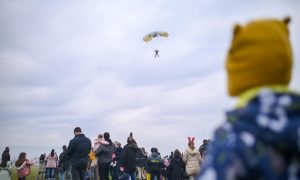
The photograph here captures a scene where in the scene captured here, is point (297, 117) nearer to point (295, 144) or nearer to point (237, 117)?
point (295, 144)

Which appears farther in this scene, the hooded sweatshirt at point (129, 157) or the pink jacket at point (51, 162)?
the pink jacket at point (51, 162)

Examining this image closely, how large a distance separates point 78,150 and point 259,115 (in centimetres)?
1092

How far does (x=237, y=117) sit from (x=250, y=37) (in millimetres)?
365

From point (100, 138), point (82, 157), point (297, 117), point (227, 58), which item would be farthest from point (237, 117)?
point (100, 138)

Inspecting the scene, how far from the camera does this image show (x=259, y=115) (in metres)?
1.55

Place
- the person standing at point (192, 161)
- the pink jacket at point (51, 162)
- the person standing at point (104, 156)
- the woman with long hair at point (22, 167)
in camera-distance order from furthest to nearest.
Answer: the pink jacket at point (51, 162) < the woman with long hair at point (22, 167) < the person standing at point (104, 156) < the person standing at point (192, 161)

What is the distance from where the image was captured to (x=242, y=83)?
67.1 inches

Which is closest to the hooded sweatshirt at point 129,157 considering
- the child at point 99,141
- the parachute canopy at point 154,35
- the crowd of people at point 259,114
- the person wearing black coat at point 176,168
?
the child at point 99,141

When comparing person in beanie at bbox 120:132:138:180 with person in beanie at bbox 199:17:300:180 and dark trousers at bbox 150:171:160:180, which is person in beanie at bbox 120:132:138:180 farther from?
person in beanie at bbox 199:17:300:180

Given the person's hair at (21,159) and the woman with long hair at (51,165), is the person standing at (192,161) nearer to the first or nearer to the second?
the person's hair at (21,159)

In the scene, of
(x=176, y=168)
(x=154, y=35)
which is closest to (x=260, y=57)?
(x=176, y=168)

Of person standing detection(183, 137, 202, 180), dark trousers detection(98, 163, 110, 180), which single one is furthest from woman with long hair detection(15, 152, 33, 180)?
person standing detection(183, 137, 202, 180)

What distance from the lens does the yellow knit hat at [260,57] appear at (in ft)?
5.46

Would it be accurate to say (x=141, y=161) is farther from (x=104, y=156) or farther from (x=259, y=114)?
(x=259, y=114)
